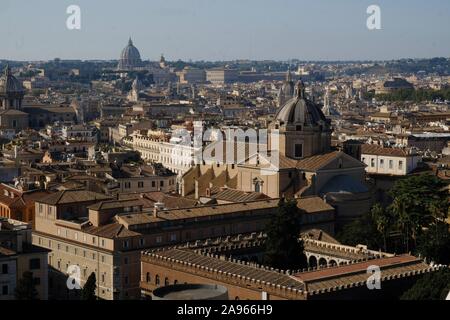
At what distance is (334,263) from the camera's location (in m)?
28.5

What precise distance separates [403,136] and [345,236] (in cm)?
2665

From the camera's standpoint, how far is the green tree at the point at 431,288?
2250 centimetres

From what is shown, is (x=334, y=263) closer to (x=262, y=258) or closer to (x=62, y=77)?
(x=262, y=258)

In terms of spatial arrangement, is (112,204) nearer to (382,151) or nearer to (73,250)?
(73,250)

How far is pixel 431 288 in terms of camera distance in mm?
22812

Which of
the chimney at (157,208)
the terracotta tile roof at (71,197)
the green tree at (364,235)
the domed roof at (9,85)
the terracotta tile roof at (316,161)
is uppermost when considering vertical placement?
the domed roof at (9,85)

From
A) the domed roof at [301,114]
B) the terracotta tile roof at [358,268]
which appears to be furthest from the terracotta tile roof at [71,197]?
the terracotta tile roof at [358,268]

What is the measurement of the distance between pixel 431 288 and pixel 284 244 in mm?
5549

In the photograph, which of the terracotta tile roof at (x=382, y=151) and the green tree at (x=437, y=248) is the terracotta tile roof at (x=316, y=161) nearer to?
the terracotta tile roof at (x=382, y=151)

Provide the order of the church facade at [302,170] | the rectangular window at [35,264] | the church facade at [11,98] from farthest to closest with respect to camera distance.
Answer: the church facade at [11,98], the church facade at [302,170], the rectangular window at [35,264]

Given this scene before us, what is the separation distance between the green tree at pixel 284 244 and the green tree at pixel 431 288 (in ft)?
14.0

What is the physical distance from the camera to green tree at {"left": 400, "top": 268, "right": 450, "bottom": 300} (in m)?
22.5

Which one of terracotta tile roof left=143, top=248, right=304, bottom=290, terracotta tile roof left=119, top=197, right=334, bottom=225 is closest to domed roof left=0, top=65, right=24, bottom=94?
terracotta tile roof left=119, top=197, right=334, bottom=225
